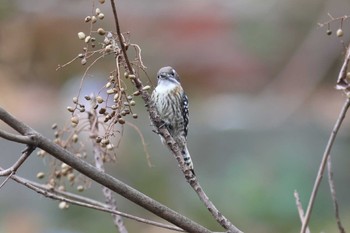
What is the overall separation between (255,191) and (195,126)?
0.92 m

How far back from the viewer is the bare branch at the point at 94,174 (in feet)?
3.96

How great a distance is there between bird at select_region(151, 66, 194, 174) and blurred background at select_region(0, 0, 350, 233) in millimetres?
2002

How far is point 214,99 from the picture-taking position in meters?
7.46

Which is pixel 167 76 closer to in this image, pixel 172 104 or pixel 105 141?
pixel 172 104

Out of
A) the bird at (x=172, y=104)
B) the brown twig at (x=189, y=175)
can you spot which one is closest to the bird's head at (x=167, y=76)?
the bird at (x=172, y=104)

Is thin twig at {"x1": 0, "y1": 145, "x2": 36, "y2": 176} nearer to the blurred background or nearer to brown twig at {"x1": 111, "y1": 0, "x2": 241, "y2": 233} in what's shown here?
brown twig at {"x1": 111, "y1": 0, "x2": 241, "y2": 233}

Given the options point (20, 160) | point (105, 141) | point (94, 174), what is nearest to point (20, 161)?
point (20, 160)

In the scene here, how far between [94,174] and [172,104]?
1.43m

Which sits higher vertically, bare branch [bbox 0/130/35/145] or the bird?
the bird

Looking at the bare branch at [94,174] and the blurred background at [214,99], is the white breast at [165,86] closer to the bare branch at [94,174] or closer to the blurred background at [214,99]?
the bare branch at [94,174]

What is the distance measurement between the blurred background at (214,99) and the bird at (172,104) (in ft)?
6.57

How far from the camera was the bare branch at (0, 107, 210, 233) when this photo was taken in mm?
1208

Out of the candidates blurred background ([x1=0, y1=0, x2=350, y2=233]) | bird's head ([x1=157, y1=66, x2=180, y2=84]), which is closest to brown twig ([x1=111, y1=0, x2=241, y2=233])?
bird's head ([x1=157, y1=66, x2=180, y2=84])

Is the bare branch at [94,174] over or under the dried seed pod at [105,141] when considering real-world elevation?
under
